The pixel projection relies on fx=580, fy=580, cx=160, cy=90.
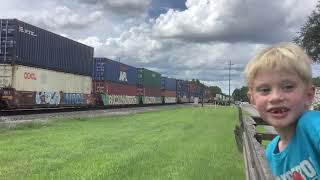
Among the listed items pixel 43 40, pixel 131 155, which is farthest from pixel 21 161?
pixel 43 40

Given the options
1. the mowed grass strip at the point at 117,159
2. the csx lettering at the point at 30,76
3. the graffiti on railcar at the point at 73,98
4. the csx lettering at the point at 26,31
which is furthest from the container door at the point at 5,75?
the mowed grass strip at the point at 117,159

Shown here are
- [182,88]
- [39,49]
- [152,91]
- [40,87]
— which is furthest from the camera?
[182,88]

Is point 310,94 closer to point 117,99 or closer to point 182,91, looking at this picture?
point 117,99

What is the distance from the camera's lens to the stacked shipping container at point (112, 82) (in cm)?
5609

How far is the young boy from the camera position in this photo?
2.54 m

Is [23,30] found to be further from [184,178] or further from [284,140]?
[284,140]

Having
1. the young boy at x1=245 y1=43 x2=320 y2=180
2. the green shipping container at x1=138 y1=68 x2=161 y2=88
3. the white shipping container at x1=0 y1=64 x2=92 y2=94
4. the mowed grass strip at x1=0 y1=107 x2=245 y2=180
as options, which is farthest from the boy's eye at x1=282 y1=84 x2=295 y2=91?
the green shipping container at x1=138 y1=68 x2=161 y2=88

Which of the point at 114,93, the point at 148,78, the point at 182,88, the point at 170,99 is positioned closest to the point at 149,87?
the point at 148,78

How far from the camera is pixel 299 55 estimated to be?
2598mm

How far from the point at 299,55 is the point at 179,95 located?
101 m

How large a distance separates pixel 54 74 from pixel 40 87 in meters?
2.86

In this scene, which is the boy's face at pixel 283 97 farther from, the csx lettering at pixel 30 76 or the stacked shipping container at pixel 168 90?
the stacked shipping container at pixel 168 90

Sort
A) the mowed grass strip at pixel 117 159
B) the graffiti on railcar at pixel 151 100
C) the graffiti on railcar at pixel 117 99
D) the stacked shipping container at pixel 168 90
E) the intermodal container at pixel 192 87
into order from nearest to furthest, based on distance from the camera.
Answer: the mowed grass strip at pixel 117 159
the graffiti on railcar at pixel 117 99
the graffiti on railcar at pixel 151 100
the stacked shipping container at pixel 168 90
the intermodal container at pixel 192 87

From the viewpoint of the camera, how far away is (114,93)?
60438 mm
